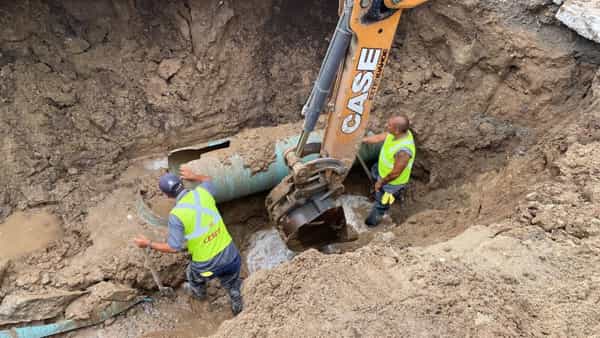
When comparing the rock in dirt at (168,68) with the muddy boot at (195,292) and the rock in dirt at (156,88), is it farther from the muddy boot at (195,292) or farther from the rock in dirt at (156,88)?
the muddy boot at (195,292)

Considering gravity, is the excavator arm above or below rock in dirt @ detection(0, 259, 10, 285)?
above

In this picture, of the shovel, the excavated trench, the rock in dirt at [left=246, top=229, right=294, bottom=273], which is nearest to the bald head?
the excavated trench

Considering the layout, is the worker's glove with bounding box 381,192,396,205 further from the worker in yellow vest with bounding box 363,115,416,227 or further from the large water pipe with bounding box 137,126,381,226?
the large water pipe with bounding box 137,126,381,226

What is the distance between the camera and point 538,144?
4.87m

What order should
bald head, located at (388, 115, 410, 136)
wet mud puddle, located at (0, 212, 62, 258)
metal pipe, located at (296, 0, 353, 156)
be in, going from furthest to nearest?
bald head, located at (388, 115, 410, 136) → wet mud puddle, located at (0, 212, 62, 258) → metal pipe, located at (296, 0, 353, 156)

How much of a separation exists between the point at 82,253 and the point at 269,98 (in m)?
3.04

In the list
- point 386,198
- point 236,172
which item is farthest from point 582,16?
point 236,172

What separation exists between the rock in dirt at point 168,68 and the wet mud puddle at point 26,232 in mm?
2185

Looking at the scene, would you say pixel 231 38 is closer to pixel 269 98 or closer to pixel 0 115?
pixel 269 98

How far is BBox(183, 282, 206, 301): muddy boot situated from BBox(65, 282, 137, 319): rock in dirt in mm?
622

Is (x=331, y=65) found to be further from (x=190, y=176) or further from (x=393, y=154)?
(x=190, y=176)

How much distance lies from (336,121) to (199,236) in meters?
1.64

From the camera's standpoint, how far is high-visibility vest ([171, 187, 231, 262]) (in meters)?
3.70

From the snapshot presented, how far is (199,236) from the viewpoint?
3.83 metres
